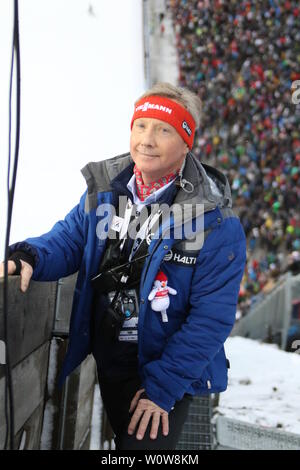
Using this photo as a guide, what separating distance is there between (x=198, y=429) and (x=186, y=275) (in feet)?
7.59

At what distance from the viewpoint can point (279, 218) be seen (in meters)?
14.1

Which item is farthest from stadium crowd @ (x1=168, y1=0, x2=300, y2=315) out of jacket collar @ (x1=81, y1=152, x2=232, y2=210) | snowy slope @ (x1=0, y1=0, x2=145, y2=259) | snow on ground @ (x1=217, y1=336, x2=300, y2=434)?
jacket collar @ (x1=81, y1=152, x2=232, y2=210)

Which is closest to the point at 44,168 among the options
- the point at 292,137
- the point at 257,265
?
the point at 257,265

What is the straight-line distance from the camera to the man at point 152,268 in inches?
69.7

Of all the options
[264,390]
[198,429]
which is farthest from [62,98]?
[198,429]

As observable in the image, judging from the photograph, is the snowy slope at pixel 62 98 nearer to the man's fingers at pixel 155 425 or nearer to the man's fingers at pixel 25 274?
the man's fingers at pixel 25 274

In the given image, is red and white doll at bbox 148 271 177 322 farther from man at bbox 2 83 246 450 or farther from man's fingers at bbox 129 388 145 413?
man's fingers at bbox 129 388 145 413

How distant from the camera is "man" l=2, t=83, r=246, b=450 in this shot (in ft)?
5.81

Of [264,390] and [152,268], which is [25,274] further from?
[264,390]

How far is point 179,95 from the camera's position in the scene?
78.0 inches

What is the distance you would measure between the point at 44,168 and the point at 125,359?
3355 millimetres

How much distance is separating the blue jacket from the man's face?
107mm

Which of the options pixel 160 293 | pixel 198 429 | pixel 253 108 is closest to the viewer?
pixel 160 293

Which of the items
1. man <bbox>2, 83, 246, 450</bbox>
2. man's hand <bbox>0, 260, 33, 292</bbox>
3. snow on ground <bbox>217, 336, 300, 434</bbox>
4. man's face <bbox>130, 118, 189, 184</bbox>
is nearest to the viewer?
man's hand <bbox>0, 260, 33, 292</bbox>
